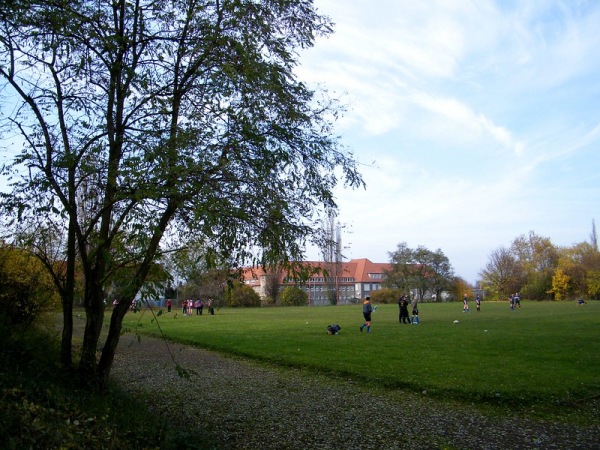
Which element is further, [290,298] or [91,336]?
[290,298]

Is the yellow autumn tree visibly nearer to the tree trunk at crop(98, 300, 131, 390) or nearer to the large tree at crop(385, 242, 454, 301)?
the large tree at crop(385, 242, 454, 301)

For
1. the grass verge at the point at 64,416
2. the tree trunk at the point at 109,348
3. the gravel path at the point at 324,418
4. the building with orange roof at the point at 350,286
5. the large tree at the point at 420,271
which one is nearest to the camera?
the grass verge at the point at 64,416

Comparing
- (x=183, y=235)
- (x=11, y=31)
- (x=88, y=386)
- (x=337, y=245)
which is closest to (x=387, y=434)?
(x=337, y=245)

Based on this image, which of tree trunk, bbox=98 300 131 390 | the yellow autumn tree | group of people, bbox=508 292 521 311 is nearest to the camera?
tree trunk, bbox=98 300 131 390

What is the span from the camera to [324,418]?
26.4 ft

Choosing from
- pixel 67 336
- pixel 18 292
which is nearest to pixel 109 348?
pixel 67 336

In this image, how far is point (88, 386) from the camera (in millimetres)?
7758

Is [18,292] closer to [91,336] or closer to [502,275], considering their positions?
[91,336]

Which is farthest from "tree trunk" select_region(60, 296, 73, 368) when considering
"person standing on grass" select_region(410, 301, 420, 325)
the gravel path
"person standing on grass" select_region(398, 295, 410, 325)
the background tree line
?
the background tree line

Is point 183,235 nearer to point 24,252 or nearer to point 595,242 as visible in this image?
point 24,252

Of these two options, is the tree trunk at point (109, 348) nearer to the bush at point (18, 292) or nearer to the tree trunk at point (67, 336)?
the tree trunk at point (67, 336)

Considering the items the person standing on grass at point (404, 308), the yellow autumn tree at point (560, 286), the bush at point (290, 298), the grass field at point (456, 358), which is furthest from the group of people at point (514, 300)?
the bush at point (290, 298)

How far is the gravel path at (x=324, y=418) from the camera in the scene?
6.77 metres

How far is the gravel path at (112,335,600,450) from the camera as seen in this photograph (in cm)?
677
